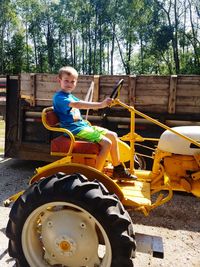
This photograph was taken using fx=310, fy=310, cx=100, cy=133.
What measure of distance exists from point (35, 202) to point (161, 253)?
1093 millimetres

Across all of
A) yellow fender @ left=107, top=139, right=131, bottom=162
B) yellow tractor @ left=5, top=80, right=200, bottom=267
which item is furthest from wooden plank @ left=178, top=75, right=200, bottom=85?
yellow tractor @ left=5, top=80, right=200, bottom=267

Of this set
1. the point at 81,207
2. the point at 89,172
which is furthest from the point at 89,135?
the point at 81,207

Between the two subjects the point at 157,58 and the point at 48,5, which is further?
the point at 48,5

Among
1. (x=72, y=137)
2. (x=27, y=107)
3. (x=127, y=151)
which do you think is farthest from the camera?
(x=27, y=107)

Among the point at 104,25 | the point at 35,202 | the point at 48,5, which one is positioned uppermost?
the point at 48,5

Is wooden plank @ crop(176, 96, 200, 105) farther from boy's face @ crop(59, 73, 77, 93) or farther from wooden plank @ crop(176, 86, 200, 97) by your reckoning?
boy's face @ crop(59, 73, 77, 93)

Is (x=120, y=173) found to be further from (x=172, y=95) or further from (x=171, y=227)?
(x=172, y=95)

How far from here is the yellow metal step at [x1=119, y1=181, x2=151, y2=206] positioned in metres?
2.73

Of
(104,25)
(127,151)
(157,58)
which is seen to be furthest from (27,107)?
(104,25)

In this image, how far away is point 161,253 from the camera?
2.51 metres

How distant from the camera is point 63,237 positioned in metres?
2.52

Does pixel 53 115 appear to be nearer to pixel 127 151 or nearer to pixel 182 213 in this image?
pixel 127 151

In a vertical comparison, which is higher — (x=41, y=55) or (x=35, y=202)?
(x=41, y=55)

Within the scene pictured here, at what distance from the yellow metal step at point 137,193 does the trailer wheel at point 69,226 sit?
0.31 meters
